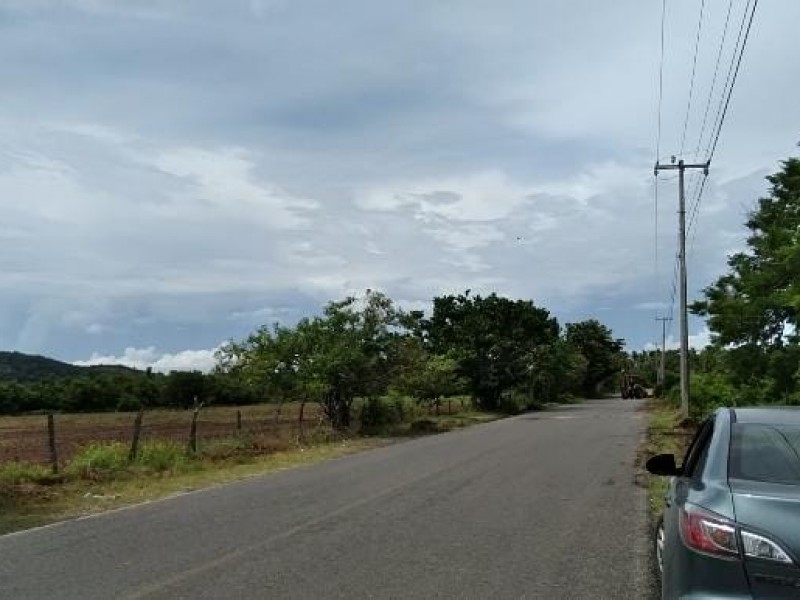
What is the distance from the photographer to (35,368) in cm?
12369

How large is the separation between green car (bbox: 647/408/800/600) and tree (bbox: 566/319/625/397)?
339ft

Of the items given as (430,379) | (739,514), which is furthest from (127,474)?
(430,379)

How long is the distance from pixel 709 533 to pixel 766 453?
88 centimetres

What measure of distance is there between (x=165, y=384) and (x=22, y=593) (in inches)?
3521

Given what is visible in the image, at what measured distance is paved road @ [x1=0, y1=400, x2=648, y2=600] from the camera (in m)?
7.45

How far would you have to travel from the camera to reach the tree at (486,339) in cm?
5428

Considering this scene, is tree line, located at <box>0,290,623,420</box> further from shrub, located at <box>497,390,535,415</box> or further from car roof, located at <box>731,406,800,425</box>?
car roof, located at <box>731,406,800,425</box>

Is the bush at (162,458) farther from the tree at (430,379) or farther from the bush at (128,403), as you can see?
the bush at (128,403)

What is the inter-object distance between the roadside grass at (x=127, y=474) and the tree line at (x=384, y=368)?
4.99 metres

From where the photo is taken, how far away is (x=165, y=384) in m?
93.8

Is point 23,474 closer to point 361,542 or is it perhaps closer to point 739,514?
point 361,542

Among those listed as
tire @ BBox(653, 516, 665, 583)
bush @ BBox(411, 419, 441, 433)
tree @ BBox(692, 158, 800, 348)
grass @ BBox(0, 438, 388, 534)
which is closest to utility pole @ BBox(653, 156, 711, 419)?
tree @ BBox(692, 158, 800, 348)

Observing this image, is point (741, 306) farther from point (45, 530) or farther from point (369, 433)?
point (45, 530)

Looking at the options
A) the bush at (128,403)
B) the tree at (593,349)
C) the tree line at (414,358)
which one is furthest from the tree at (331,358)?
the tree at (593,349)
